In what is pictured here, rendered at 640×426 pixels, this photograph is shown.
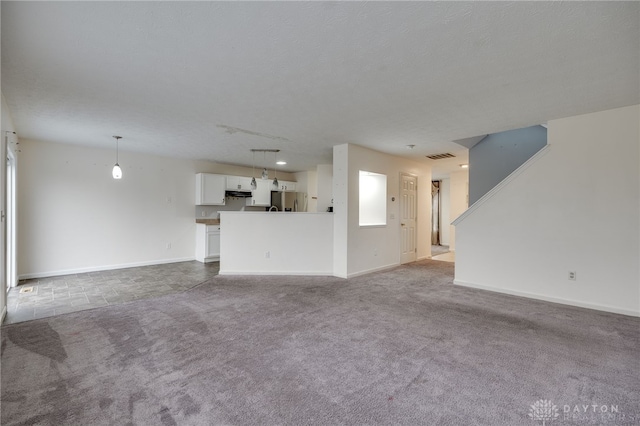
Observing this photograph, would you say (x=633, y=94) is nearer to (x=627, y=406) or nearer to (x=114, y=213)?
(x=627, y=406)

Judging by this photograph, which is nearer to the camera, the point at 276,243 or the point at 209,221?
the point at 276,243

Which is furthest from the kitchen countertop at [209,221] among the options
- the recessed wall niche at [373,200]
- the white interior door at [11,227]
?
the recessed wall niche at [373,200]

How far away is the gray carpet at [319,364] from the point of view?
1.77m

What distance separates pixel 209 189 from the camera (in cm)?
716

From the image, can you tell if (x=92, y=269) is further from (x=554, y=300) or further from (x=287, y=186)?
(x=554, y=300)

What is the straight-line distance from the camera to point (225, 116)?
3.84m

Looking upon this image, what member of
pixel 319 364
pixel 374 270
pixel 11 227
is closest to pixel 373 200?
pixel 374 270

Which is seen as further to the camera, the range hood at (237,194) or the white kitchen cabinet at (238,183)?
the range hood at (237,194)

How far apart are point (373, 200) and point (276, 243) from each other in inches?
92.7

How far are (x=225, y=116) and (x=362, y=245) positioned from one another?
11.0 ft

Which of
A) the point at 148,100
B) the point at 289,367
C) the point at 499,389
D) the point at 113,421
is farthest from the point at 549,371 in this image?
the point at 148,100

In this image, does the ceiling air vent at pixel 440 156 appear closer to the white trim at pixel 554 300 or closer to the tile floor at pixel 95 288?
the white trim at pixel 554 300

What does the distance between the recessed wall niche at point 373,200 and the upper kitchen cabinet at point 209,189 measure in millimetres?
3522

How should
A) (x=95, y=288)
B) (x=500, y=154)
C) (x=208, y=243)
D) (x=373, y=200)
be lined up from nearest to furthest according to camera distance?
(x=95, y=288) → (x=500, y=154) → (x=373, y=200) → (x=208, y=243)
